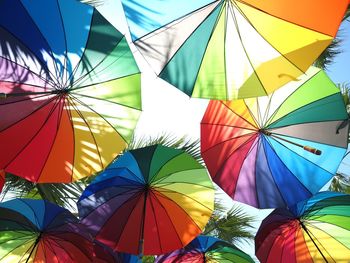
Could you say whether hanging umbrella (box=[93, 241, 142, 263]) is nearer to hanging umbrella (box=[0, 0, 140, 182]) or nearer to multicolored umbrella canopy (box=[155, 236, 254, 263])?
multicolored umbrella canopy (box=[155, 236, 254, 263])

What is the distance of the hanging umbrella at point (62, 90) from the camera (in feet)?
11.1

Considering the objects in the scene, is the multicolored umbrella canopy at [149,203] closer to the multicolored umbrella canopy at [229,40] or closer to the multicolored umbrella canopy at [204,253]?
the multicolored umbrella canopy at [204,253]

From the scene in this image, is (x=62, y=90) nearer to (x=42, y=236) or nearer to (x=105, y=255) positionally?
(x=42, y=236)

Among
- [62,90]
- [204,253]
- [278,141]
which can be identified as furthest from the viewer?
[204,253]

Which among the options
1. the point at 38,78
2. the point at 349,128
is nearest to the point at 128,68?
the point at 38,78

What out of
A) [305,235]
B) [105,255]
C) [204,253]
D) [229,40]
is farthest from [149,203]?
[229,40]

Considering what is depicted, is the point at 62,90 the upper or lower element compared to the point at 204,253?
upper

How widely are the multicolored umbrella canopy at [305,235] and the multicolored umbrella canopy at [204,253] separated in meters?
0.33

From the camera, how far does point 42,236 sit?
4.25 meters

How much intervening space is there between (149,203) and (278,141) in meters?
1.59

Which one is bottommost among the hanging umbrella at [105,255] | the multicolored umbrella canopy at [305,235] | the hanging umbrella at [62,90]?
the hanging umbrella at [105,255]

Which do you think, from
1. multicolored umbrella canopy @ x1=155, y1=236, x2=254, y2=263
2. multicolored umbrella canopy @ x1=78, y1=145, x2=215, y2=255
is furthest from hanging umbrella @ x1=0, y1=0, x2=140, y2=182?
multicolored umbrella canopy @ x1=155, y1=236, x2=254, y2=263

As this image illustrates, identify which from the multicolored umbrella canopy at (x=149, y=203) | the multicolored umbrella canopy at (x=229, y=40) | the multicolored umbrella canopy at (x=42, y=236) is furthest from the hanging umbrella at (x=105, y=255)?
the multicolored umbrella canopy at (x=229, y=40)

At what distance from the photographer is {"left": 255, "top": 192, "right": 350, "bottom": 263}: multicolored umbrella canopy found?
446 centimetres
